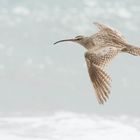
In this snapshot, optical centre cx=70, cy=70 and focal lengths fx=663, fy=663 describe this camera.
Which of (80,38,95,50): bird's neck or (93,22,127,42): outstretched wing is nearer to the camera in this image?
(93,22,127,42): outstretched wing

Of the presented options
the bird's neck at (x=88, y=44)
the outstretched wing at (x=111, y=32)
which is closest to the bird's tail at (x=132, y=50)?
A: the outstretched wing at (x=111, y=32)

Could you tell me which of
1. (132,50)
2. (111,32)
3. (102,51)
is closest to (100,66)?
(102,51)

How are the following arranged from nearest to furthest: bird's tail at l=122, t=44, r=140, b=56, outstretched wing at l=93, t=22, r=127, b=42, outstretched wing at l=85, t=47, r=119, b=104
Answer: outstretched wing at l=85, t=47, r=119, b=104 < bird's tail at l=122, t=44, r=140, b=56 < outstretched wing at l=93, t=22, r=127, b=42

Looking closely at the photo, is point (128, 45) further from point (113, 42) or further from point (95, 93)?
point (95, 93)

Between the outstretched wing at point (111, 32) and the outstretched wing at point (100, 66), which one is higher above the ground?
the outstretched wing at point (111, 32)

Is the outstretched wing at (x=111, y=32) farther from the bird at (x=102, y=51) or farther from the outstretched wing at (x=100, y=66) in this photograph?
the outstretched wing at (x=100, y=66)

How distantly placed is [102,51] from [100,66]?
643 millimetres

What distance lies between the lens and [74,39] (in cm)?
2519

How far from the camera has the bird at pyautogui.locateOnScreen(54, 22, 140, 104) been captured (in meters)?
20.4

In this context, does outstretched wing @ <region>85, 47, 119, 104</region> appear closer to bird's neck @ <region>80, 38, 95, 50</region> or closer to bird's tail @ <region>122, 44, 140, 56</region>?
bird's tail @ <region>122, 44, 140, 56</region>

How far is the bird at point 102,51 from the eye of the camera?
2036 cm

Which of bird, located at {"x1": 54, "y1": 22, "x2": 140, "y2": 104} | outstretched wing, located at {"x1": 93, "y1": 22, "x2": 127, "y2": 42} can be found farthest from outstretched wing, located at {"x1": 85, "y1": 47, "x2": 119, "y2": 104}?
outstretched wing, located at {"x1": 93, "y1": 22, "x2": 127, "y2": 42}

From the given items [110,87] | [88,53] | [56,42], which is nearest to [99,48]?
[88,53]

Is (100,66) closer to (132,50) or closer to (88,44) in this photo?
(132,50)
